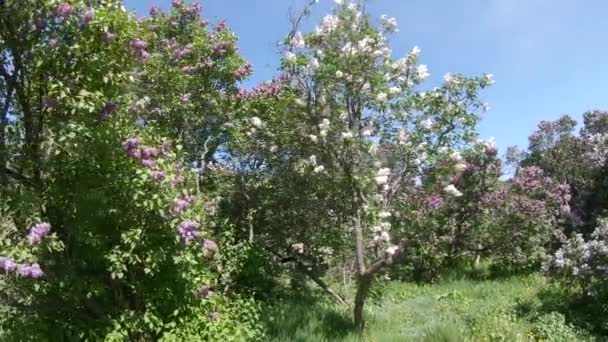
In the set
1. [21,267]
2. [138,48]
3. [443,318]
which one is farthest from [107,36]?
[443,318]

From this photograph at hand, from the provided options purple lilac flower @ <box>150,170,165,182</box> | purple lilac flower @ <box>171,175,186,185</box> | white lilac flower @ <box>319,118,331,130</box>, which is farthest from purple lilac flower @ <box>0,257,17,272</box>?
white lilac flower @ <box>319,118,331,130</box>

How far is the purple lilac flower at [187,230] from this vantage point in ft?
17.6

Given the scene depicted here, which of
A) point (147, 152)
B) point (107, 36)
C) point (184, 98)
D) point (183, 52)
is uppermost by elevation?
point (183, 52)

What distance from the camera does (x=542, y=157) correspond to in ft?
51.5

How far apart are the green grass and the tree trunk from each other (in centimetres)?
13

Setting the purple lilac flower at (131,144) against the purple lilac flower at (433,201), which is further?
the purple lilac flower at (433,201)

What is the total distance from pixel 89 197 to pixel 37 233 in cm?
64

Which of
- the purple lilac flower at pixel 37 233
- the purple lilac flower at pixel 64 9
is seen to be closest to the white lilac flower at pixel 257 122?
the purple lilac flower at pixel 64 9

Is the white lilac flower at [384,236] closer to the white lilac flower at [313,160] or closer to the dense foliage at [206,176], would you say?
the dense foliage at [206,176]

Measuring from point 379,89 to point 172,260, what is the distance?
332 centimetres

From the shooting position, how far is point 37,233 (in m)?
4.73

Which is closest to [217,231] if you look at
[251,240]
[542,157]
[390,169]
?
[251,240]

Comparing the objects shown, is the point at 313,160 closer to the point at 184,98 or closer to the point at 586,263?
the point at 184,98

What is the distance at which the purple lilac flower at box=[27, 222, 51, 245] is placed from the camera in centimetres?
470
